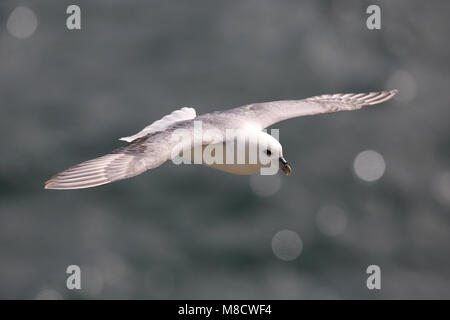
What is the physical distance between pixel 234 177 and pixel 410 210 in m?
3.53

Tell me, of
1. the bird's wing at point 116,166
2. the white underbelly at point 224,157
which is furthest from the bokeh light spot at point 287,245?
the bird's wing at point 116,166

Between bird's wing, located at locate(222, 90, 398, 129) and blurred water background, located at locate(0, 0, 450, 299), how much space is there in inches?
111

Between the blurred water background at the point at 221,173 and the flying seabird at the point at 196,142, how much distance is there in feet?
9.33

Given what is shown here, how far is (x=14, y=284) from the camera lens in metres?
13.1

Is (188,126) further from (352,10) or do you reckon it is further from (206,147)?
(352,10)

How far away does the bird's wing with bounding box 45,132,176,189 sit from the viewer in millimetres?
8417

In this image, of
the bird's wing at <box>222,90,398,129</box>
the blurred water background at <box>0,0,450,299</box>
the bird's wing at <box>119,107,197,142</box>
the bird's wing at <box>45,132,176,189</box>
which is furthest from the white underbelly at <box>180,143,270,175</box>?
the blurred water background at <box>0,0,450,299</box>

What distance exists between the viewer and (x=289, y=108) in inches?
448

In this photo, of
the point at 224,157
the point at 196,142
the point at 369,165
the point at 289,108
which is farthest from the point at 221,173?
the point at 196,142

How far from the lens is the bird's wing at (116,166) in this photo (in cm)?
842

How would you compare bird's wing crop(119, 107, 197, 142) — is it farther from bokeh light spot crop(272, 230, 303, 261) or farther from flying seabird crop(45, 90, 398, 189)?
bokeh light spot crop(272, 230, 303, 261)

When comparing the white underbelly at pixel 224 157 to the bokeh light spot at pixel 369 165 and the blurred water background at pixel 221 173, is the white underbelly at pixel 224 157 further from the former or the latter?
the bokeh light spot at pixel 369 165

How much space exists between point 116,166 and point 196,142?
1.11 metres

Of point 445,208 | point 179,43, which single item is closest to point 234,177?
point 179,43
